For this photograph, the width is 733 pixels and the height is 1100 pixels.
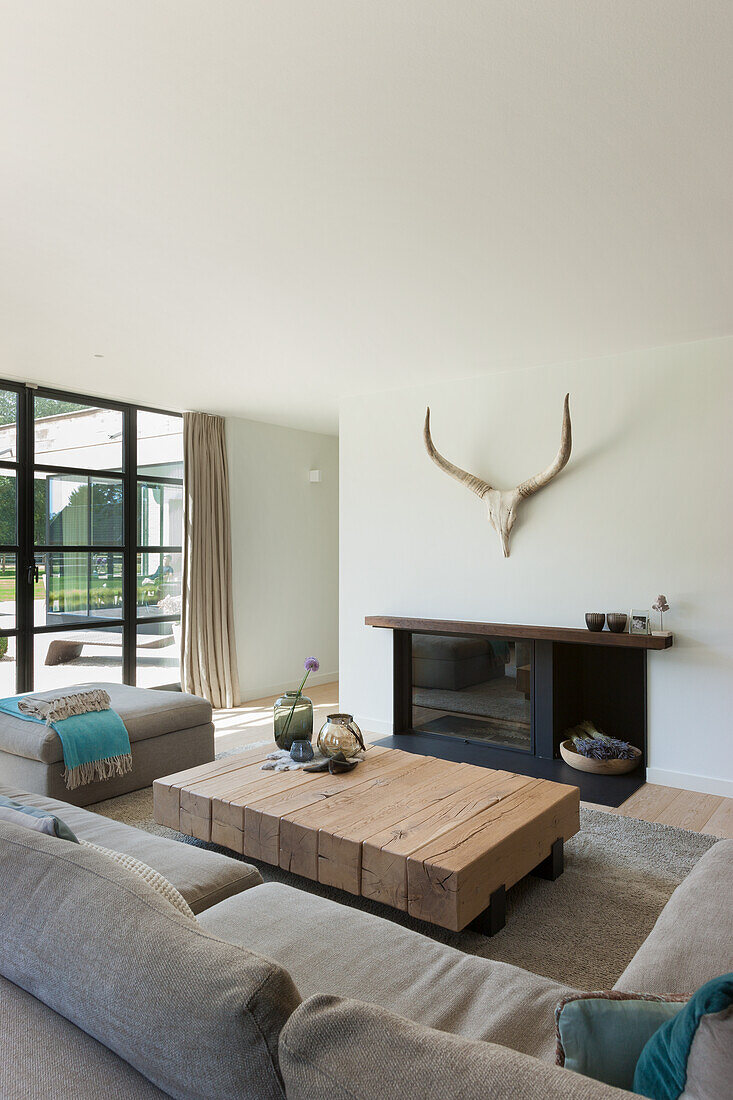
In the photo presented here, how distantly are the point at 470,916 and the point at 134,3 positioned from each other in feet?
8.26

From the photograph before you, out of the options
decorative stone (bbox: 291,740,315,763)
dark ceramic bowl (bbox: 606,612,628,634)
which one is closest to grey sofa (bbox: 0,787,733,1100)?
decorative stone (bbox: 291,740,315,763)

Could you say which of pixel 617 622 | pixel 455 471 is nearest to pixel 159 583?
pixel 455 471

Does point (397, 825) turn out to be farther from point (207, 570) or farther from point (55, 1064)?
point (207, 570)

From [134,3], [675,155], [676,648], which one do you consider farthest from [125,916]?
[676,648]

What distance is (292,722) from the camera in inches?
129

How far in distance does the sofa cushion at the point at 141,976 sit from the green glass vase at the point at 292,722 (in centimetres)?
215

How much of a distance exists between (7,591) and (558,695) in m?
3.68

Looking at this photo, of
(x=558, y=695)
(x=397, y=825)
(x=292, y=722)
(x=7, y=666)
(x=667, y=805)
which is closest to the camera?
(x=397, y=825)

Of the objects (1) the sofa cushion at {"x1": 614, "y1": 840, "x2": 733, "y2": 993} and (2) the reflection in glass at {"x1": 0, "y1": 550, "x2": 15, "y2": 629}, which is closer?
(1) the sofa cushion at {"x1": 614, "y1": 840, "x2": 733, "y2": 993}

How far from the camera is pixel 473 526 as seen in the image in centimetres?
479

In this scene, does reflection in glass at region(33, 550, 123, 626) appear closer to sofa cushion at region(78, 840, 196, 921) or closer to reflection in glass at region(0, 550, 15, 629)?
reflection in glass at region(0, 550, 15, 629)

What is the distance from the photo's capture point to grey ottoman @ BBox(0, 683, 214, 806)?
3.35 m

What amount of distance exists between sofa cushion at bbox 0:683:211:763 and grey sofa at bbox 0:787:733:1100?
2.15m

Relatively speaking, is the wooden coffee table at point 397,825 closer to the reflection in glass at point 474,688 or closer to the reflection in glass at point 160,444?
the reflection in glass at point 474,688
